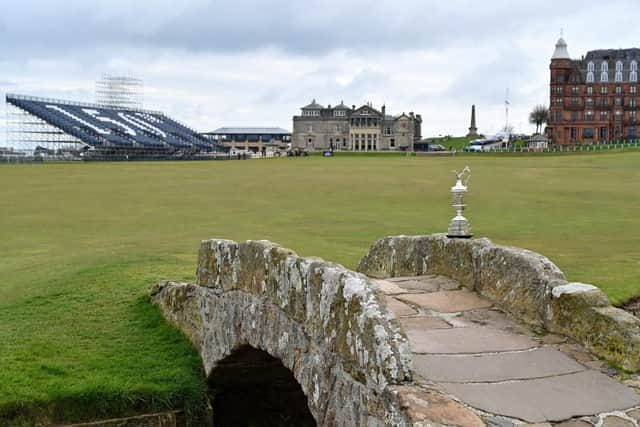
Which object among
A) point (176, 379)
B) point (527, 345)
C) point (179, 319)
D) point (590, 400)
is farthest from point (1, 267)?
point (590, 400)

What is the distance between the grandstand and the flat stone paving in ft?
322

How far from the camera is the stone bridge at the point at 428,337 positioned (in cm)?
650

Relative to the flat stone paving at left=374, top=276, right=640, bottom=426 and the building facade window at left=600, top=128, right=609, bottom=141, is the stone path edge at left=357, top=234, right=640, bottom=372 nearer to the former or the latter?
the flat stone paving at left=374, top=276, right=640, bottom=426

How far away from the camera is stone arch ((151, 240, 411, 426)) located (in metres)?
6.67

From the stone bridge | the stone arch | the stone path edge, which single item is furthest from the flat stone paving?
the stone arch

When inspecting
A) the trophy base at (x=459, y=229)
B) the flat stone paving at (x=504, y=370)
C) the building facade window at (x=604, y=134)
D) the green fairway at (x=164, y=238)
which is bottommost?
the green fairway at (x=164, y=238)

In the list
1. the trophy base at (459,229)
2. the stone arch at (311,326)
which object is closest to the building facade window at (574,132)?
the trophy base at (459,229)

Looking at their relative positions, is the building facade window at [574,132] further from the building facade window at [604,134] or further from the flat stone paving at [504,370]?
the flat stone paving at [504,370]

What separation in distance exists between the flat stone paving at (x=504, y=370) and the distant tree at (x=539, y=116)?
173 m

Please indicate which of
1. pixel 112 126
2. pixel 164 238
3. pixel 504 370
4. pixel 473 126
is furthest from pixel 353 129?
pixel 504 370

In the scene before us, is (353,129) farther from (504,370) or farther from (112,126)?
(504,370)

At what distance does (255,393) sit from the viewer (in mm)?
13484

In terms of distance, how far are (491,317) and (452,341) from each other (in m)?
1.37

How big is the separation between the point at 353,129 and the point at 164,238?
155 meters
